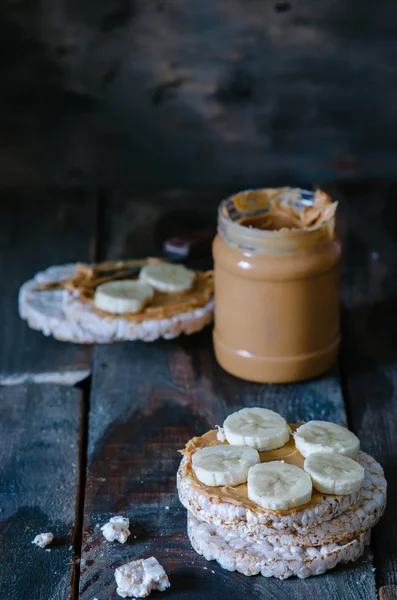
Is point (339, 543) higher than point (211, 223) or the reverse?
higher

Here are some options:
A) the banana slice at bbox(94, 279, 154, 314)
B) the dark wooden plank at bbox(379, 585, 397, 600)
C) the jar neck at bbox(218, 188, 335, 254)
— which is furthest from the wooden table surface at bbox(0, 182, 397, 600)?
the jar neck at bbox(218, 188, 335, 254)

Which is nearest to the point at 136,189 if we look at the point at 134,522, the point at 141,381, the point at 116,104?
the point at 116,104

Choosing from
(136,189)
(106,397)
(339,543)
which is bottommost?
(136,189)

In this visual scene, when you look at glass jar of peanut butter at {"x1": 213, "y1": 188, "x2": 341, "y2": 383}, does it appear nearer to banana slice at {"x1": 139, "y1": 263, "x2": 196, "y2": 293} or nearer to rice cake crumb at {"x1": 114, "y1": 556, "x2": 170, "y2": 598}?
banana slice at {"x1": 139, "y1": 263, "x2": 196, "y2": 293}

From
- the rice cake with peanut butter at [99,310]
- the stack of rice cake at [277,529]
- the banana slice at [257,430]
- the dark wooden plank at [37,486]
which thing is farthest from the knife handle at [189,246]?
the stack of rice cake at [277,529]

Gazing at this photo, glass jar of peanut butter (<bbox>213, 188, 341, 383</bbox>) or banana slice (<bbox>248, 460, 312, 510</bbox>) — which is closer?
banana slice (<bbox>248, 460, 312, 510</bbox>)

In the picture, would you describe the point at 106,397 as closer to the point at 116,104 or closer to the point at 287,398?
the point at 287,398

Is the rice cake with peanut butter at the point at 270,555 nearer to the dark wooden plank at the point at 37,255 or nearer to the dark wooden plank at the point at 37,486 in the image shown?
the dark wooden plank at the point at 37,486
